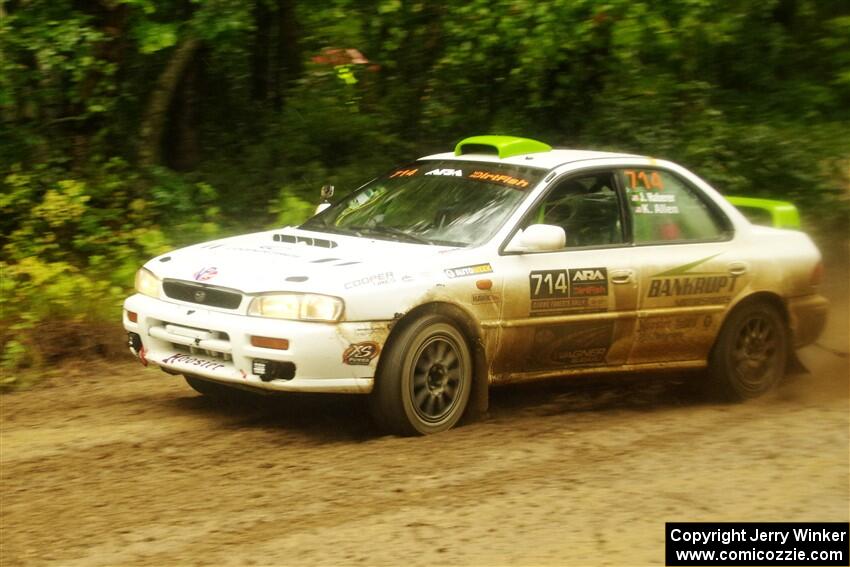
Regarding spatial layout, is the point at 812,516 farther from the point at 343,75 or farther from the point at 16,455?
the point at 343,75

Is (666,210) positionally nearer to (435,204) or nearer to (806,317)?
(806,317)

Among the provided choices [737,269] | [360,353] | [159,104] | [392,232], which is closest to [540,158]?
[392,232]

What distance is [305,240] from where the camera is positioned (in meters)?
7.69

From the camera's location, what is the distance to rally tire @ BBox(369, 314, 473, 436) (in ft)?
22.4

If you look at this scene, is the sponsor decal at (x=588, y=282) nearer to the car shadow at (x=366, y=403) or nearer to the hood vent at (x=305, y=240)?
the car shadow at (x=366, y=403)

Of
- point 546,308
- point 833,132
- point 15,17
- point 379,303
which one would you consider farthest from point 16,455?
point 833,132

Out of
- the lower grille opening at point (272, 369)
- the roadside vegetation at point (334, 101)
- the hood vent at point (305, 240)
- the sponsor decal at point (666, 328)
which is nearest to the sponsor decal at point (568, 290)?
the sponsor decal at point (666, 328)

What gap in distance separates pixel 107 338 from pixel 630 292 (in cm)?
391

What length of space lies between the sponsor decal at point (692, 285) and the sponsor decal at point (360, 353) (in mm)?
2085

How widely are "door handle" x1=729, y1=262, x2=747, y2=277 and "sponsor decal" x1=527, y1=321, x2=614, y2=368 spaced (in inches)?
43.2

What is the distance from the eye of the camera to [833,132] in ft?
46.8

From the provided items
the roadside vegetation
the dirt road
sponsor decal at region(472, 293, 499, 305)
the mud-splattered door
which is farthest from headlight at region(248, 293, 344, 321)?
the roadside vegetation

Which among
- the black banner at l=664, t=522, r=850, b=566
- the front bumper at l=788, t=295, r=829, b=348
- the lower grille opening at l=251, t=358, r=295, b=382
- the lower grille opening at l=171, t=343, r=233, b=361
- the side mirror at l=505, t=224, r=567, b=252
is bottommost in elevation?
the black banner at l=664, t=522, r=850, b=566

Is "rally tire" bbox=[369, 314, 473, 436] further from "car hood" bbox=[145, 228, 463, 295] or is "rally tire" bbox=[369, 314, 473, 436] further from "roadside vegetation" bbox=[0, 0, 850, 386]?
"roadside vegetation" bbox=[0, 0, 850, 386]
